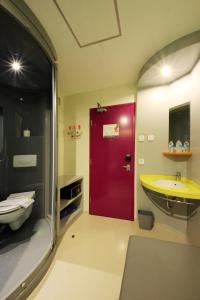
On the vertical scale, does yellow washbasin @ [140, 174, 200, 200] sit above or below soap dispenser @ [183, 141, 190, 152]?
below

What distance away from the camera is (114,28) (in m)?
1.37

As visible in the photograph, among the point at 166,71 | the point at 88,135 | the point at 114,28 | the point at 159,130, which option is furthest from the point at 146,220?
the point at 114,28

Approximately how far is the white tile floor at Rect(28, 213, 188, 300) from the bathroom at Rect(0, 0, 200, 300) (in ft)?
0.03

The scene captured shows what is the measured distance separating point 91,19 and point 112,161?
6.32 ft

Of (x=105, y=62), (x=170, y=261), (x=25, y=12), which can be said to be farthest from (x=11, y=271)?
(x=105, y=62)

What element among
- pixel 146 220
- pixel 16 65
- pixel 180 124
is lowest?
pixel 146 220

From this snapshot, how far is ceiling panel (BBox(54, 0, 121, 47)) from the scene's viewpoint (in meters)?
1.15

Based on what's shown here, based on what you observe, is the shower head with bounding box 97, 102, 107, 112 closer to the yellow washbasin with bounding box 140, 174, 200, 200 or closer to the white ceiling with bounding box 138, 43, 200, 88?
the white ceiling with bounding box 138, 43, 200, 88

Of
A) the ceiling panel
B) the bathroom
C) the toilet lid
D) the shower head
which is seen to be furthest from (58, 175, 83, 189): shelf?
the ceiling panel

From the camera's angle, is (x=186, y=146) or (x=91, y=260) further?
(x=186, y=146)

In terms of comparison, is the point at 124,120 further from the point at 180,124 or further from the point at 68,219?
the point at 68,219

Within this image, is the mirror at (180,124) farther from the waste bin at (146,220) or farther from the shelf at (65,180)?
the shelf at (65,180)

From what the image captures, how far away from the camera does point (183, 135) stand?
2.02 m

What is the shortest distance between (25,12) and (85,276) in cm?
245
